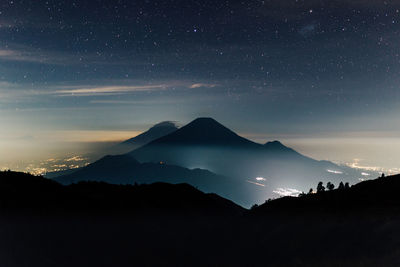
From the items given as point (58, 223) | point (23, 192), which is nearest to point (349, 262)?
point (58, 223)

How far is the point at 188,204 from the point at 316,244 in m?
39.5

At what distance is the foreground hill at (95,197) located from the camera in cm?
4695

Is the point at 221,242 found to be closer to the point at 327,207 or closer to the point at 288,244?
the point at 288,244

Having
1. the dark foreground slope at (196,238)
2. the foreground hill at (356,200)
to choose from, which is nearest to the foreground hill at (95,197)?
the dark foreground slope at (196,238)

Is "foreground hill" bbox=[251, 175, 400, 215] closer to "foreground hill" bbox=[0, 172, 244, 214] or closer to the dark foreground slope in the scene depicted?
the dark foreground slope

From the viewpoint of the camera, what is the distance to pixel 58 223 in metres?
41.1

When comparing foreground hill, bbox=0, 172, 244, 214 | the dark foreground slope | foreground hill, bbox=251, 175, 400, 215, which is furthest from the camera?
foreground hill, bbox=0, 172, 244, 214

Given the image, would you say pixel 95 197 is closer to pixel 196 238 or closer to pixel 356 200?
pixel 196 238

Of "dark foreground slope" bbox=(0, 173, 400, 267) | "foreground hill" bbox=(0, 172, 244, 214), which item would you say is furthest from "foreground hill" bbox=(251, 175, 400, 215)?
"foreground hill" bbox=(0, 172, 244, 214)

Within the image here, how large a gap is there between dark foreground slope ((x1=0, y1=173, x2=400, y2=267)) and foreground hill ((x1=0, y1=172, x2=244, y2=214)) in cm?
61

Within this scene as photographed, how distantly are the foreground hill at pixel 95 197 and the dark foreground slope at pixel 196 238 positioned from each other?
2.02 feet

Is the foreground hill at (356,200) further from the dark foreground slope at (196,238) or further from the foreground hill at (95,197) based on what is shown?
the foreground hill at (95,197)

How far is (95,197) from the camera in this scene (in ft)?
193

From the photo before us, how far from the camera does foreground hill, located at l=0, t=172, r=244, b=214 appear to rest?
47.0m
